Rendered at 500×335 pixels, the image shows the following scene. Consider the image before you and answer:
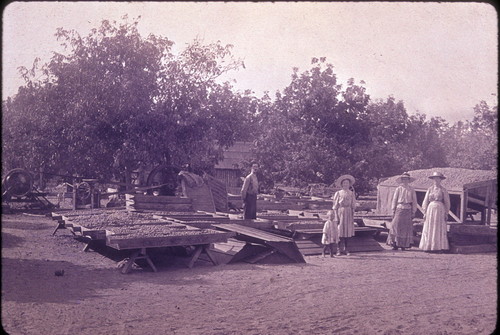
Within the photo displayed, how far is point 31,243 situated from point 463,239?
34.9ft

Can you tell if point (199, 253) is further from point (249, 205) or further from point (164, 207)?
point (164, 207)

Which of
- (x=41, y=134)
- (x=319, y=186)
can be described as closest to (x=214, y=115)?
(x=41, y=134)

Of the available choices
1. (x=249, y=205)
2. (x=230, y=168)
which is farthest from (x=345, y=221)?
(x=230, y=168)

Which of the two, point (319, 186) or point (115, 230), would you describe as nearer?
point (115, 230)

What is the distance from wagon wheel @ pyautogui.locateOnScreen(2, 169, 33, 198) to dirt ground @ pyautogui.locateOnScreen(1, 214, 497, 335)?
5.02m

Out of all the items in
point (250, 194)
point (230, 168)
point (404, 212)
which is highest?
point (230, 168)

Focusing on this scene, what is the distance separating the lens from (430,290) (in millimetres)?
7527

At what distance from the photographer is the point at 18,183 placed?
15.7 meters

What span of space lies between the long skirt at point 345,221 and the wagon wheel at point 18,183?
926 cm

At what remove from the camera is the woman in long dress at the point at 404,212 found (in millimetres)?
11938

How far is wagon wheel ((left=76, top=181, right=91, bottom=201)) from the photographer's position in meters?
17.4

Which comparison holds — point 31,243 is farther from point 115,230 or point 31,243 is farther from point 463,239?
point 463,239

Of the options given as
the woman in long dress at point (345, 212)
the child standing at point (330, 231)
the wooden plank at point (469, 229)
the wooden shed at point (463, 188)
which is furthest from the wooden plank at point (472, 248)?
the child standing at point (330, 231)

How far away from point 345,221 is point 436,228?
7.71 ft
